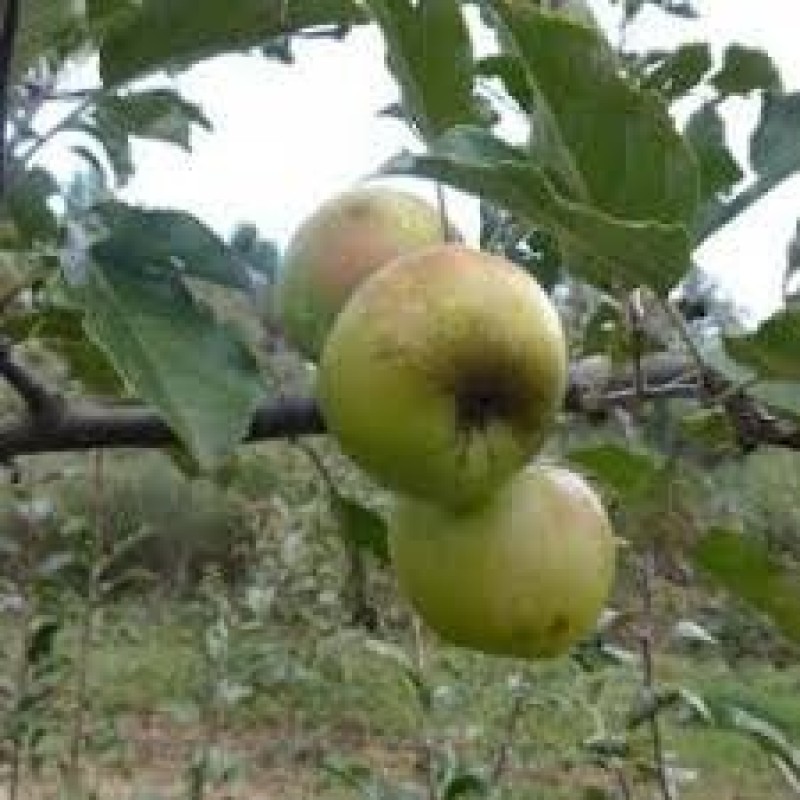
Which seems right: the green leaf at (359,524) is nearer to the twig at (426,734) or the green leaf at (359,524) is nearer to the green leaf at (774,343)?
the green leaf at (774,343)

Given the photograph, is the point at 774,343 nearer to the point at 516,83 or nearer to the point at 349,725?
the point at 516,83

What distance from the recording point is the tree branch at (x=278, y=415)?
0.72m

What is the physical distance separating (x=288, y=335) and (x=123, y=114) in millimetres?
440

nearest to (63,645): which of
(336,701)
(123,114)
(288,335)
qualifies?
(336,701)

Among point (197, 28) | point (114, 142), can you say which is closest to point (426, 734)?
point (114, 142)

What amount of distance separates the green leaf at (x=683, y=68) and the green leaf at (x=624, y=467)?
7.1 inches

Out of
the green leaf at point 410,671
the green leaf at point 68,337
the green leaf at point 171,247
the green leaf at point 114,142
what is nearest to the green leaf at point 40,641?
the green leaf at point 410,671

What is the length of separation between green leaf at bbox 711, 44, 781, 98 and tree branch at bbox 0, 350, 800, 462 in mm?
207

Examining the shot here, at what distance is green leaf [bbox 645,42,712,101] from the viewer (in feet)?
3.12

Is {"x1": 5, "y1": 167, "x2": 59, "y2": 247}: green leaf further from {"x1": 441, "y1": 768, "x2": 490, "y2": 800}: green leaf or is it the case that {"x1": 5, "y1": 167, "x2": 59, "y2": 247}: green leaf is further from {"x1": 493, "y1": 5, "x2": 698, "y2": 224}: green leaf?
{"x1": 441, "y1": 768, "x2": 490, "y2": 800}: green leaf

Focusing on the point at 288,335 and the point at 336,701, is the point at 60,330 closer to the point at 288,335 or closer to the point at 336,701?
the point at 288,335

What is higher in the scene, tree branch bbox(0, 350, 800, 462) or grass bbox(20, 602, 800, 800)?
tree branch bbox(0, 350, 800, 462)

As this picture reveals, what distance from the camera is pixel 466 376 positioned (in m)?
0.65

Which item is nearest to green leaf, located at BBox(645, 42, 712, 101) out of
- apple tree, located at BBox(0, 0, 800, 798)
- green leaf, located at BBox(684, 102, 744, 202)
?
apple tree, located at BBox(0, 0, 800, 798)
